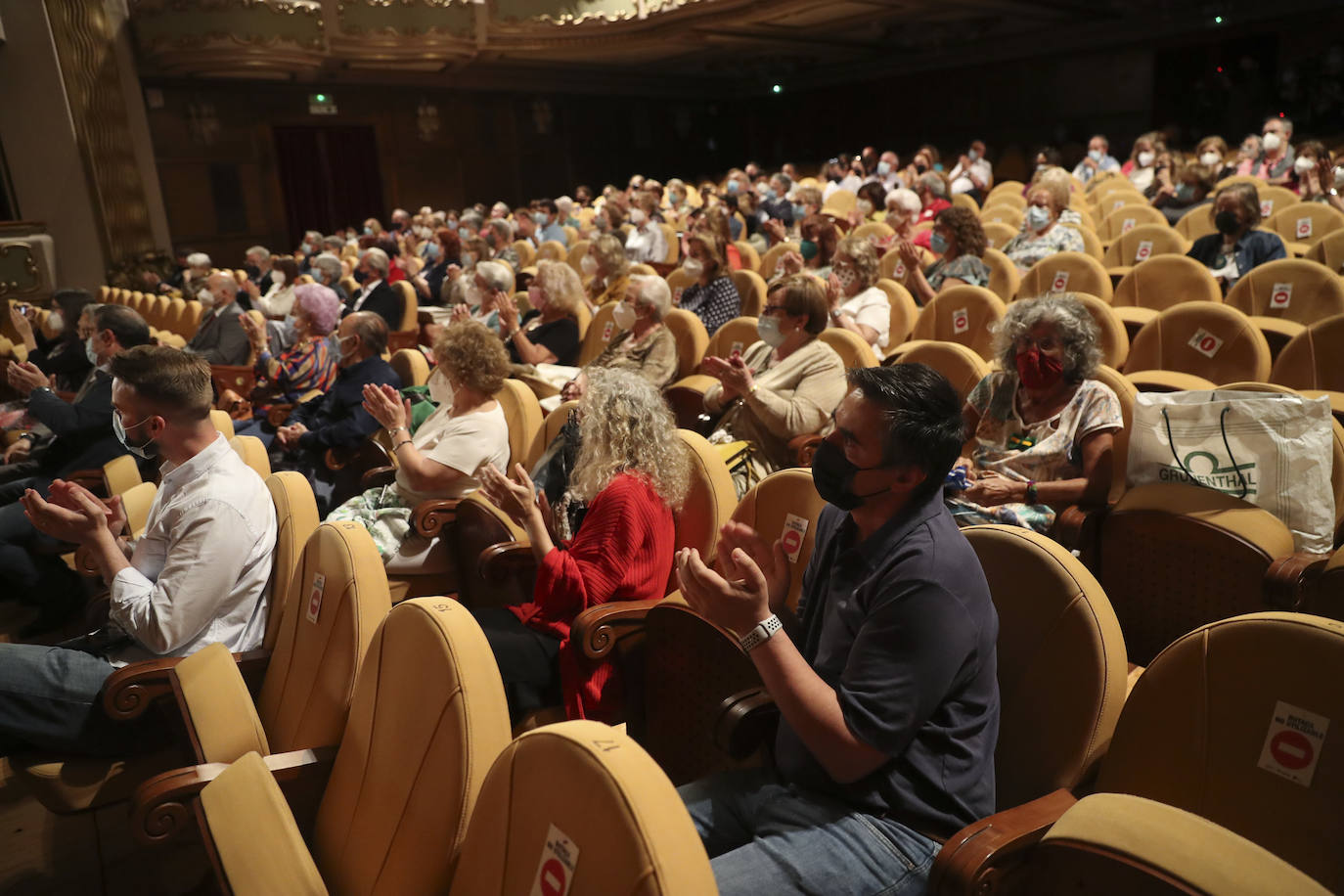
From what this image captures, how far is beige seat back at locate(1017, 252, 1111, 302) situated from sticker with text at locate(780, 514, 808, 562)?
270cm

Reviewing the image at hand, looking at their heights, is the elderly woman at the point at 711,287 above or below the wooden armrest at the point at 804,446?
above

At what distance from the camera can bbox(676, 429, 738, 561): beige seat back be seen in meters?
2.15

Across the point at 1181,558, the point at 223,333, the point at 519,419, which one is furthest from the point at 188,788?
the point at 223,333

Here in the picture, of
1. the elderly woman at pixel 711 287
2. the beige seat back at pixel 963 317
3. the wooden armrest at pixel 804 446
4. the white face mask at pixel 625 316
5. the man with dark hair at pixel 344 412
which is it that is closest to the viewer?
the wooden armrest at pixel 804 446

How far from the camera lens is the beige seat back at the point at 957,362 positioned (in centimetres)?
281

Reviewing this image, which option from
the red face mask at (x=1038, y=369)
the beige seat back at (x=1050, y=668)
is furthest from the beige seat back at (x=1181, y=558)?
the beige seat back at (x=1050, y=668)

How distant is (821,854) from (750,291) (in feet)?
14.2

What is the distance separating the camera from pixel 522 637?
1922 mm

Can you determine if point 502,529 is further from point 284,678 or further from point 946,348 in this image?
point 946,348

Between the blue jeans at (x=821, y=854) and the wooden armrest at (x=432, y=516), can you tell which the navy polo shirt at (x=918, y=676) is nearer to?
the blue jeans at (x=821, y=854)

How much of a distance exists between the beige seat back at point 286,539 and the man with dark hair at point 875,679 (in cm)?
107

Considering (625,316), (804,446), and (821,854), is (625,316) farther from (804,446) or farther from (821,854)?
(821,854)

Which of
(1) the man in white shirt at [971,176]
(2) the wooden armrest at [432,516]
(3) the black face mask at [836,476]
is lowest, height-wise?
(2) the wooden armrest at [432,516]

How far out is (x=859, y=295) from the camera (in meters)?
4.20
